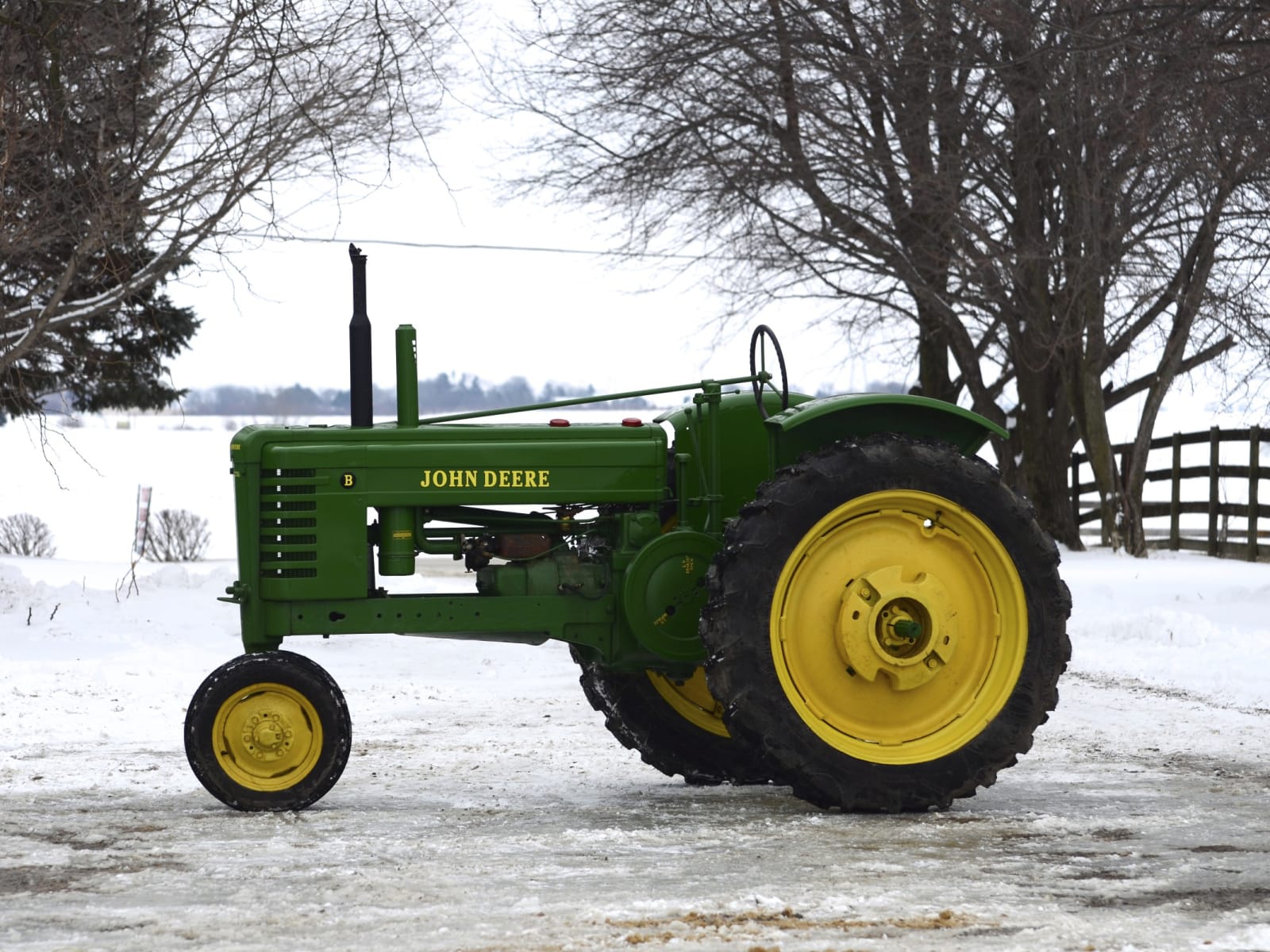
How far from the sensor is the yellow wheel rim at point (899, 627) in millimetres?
5359

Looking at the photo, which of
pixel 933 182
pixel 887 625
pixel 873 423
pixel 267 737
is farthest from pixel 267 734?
pixel 933 182

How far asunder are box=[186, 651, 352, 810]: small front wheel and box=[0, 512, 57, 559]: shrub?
16.0 m

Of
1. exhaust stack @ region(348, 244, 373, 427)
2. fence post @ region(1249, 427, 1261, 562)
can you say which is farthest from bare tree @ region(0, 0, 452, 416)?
fence post @ region(1249, 427, 1261, 562)

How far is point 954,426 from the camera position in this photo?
18.6 feet

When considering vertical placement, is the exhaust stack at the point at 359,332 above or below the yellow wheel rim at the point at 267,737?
above

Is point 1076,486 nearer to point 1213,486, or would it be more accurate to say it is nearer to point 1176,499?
point 1176,499

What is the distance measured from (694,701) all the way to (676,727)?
0.41ft

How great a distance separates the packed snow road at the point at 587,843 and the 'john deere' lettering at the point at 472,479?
43.2 inches

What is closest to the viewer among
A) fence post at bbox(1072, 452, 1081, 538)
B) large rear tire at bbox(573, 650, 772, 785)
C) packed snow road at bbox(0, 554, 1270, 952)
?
packed snow road at bbox(0, 554, 1270, 952)

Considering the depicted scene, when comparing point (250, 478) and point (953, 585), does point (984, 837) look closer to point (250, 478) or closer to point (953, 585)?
point (953, 585)

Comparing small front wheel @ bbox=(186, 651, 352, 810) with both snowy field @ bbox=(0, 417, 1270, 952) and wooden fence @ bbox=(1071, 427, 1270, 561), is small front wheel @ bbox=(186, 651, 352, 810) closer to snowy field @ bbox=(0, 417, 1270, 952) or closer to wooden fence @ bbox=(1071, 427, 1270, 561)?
snowy field @ bbox=(0, 417, 1270, 952)

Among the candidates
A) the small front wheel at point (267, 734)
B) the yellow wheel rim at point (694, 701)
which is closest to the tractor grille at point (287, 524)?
the small front wheel at point (267, 734)

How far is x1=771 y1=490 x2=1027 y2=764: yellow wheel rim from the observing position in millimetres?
5359

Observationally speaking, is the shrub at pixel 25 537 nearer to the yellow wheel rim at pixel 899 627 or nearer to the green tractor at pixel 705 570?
the green tractor at pixel 705 570
